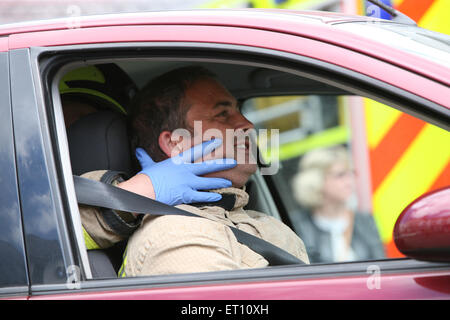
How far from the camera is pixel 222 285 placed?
1.39 m

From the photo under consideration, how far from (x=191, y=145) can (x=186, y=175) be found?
0.17 metres

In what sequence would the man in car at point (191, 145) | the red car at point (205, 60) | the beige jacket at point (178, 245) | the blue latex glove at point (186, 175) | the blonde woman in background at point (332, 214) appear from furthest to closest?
1. the blonde woman in background at point (332, 214)
2. the blue latex glove at point (186, 175)
3. the man in car at point (191, 145)
4. the beige jacket at point (178, 245)
5. the red car at point (205, 60)

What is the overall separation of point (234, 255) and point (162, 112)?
637mm

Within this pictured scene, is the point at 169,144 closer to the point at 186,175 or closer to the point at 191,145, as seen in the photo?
the point at 191,145

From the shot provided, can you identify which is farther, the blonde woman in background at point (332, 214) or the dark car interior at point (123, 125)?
the blonde woman in background at point (332, 214)

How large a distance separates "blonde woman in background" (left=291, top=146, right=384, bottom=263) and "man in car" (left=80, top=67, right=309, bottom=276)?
1.09 m

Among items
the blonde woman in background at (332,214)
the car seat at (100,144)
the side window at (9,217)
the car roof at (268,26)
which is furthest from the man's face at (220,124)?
the blonde woman in background at (332,214)

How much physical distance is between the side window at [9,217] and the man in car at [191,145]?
0.36 m

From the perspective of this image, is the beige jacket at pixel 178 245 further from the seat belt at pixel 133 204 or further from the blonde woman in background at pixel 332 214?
the blonde woman in background at pixel 332 214

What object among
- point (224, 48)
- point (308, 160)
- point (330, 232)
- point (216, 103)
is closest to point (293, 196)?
point (330, 232)

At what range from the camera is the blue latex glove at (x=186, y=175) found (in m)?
1.98

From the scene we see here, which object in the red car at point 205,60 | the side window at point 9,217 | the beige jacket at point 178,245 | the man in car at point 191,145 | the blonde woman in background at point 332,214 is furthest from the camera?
the blonde woman in background at point 332,214

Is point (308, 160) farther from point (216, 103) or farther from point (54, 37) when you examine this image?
point (54, 37)

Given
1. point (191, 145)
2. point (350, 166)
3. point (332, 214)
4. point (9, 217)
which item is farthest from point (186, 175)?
point (350, 166)
